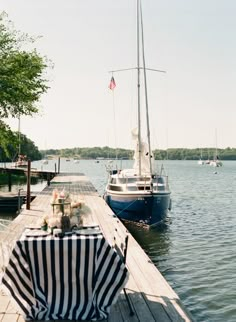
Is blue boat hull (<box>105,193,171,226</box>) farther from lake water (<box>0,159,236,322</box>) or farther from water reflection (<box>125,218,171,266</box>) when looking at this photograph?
lake water (<box>0,159,236,322</box>)

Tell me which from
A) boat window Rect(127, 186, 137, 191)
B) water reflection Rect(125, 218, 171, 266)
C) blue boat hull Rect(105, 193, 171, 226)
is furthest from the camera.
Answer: boat window Rect(127, 186, 137, 191)

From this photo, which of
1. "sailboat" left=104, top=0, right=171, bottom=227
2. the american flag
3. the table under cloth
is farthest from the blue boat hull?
the table under cloth

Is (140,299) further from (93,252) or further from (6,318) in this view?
(6,318)

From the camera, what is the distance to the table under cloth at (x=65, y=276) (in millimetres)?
6535

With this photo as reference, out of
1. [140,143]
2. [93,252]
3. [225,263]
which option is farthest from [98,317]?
[140,143]

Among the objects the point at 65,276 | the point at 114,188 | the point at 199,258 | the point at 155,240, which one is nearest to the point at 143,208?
the point at 155,240

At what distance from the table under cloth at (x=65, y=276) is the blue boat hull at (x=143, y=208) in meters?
16.6

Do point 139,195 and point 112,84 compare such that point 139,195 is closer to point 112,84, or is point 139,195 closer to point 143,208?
point 143,208

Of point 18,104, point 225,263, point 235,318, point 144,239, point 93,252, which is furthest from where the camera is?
point 18,104

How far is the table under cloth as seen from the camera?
654 cm

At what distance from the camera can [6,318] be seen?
270 inches


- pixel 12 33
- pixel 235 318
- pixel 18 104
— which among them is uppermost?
pixel 12 33

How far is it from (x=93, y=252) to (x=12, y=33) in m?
31.4

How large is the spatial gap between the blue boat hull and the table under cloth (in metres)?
16.6
